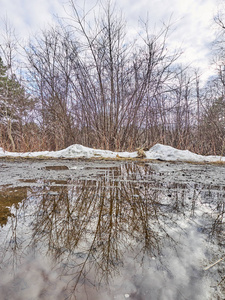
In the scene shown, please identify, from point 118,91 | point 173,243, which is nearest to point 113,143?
point 118,91

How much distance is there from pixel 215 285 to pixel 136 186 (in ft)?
4.45

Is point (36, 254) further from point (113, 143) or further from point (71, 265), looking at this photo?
point (113, 143)

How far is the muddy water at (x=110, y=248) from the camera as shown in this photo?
0.59 meters

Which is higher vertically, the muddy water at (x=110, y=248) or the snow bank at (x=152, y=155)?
the snow bank at (x=152, y=155)

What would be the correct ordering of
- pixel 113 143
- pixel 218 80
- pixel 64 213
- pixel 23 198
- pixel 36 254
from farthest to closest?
pixel 218 80
pixel 113 143
pixel 23 198
pixel 64 213
pixel 36 254

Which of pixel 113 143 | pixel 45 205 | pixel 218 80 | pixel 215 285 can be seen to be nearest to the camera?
pixel 215 285

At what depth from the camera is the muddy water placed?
0.59 metres

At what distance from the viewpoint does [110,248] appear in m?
0.82

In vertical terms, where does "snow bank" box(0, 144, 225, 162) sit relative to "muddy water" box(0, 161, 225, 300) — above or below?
above

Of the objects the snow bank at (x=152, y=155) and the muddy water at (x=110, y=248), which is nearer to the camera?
the muddy water at (x=110, y=248)

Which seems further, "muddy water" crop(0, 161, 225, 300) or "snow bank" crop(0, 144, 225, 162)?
"snow bank" crop(0, 144, 225, 162)

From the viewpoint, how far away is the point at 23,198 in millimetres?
1478

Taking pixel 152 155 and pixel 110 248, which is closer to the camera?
pixel 110 248

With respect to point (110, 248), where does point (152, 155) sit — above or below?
above
